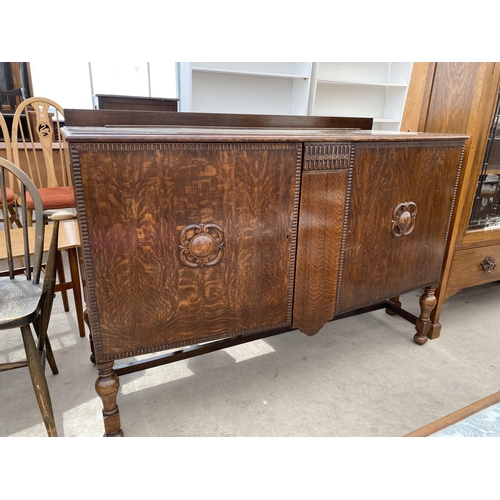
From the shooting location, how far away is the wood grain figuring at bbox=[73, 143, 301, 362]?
0.98 meters

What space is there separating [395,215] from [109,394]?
1.20m

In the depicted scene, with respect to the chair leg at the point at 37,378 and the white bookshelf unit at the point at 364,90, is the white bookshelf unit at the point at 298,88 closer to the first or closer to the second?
the white bookshelf unit at the point at 364,90

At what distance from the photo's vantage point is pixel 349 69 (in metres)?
4.30

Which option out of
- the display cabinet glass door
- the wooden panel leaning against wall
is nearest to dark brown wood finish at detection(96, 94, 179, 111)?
the wooden panel leaning against wall

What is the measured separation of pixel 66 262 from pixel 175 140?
2156mm

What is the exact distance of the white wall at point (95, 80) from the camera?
4.39 m

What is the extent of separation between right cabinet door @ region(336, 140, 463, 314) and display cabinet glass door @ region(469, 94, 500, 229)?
0.33 meters

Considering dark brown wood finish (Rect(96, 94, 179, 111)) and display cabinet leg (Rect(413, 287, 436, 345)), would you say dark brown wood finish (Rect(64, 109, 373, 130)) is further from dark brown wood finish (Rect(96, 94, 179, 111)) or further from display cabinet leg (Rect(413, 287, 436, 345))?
dark brown wood finish (Rect(96, 94, 179, 111))

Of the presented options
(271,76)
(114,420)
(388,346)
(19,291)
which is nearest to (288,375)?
(388,346)

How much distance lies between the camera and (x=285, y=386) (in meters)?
1.58

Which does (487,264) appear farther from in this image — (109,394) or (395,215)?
(109,394)

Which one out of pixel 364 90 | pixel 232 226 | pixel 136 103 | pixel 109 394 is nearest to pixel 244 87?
pixel 136 103

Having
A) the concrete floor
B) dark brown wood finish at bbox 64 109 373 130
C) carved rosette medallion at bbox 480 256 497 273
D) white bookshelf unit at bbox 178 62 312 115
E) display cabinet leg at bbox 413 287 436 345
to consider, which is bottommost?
the concrete floor
